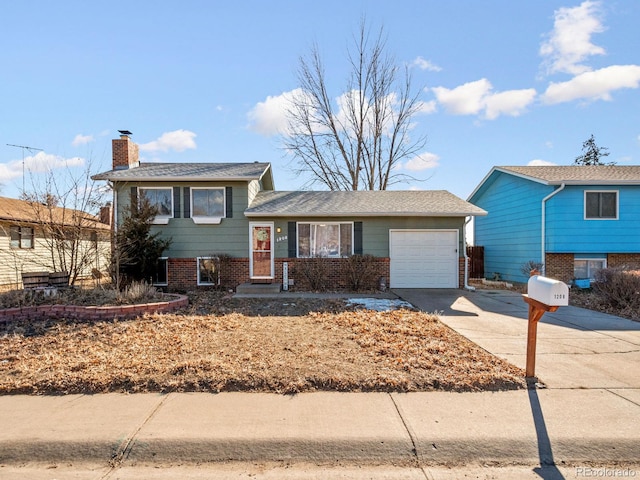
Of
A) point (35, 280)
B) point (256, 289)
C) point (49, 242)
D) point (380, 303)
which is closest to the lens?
point (35, 280)

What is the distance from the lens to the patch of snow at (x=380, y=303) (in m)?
8.67

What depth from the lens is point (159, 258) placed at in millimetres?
11930

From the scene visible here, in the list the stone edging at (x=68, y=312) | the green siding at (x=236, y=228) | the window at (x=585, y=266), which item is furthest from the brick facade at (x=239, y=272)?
the window at (x=585, y=266)

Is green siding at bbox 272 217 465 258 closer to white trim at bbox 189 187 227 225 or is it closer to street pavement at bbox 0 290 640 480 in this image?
white trim at bbox 189 187 227 225

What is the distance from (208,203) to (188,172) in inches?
52.8

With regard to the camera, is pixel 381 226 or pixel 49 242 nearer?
pixel 49 242

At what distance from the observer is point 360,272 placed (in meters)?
12.0

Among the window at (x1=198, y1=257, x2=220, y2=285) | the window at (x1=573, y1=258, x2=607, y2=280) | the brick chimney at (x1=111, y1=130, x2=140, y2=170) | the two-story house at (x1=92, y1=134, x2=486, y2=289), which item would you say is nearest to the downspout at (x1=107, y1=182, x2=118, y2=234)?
the two-story house at (x1=92, y1=134, x2=486, y2=289)

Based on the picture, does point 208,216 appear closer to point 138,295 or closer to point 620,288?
point 138,295

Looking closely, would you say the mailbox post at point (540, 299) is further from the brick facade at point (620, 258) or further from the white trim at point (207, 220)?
the brick facade at point (620, 258)

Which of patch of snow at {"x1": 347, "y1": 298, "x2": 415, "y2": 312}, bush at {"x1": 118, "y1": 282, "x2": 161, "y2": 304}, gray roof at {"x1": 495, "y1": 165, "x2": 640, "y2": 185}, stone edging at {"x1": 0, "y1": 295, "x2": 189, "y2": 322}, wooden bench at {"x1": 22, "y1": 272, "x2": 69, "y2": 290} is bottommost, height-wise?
patch of snow at {"x1": 347, "y1": 298, "x2": 415, "y2": 312}

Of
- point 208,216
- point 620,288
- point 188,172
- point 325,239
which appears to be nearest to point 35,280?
point 208,216

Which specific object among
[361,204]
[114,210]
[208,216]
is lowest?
[208,216]

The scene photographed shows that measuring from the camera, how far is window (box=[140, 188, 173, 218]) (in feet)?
40.7
